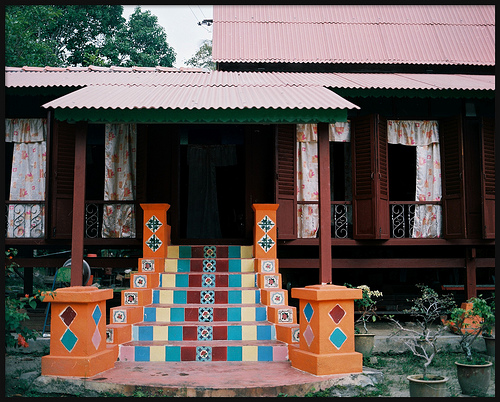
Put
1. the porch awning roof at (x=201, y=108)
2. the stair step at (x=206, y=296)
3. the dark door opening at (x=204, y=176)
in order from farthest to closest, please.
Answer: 1. the dark door opening at (x=204, y=176)
2. the stair step at (x=206, y=296)
3. the porch awning roof at (x=201, y=108)

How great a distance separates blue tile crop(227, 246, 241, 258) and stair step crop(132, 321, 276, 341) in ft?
6.54

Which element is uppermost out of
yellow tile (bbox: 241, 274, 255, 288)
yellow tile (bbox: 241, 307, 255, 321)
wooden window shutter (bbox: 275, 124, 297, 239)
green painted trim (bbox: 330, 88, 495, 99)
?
green painted trim (bbox: 330, 88, 495, 99)

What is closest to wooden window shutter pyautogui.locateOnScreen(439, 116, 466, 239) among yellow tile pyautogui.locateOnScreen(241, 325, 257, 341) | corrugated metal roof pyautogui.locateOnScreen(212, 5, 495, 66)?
corrugated metal roof pyautogui.locateOnScreen(212, 5, 495, 66)

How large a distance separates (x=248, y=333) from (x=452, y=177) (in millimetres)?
4628

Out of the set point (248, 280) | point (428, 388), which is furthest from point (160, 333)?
point (428, 388)

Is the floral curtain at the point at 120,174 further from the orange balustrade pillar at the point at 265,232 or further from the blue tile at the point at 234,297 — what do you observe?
the blue tile at the point at 234,297

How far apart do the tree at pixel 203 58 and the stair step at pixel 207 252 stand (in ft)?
59.7

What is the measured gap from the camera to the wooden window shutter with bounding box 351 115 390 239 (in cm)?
896

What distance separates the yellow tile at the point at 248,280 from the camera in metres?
7.80

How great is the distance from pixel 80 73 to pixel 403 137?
585 centimetres

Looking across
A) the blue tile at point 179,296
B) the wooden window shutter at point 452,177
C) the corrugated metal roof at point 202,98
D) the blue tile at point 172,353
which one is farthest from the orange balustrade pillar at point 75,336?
the wooden window shutter at point 452,177

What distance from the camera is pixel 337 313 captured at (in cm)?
593

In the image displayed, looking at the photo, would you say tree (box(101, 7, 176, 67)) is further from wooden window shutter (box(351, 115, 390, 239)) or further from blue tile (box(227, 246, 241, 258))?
blue tile (box(227, 246, 241, 258))
